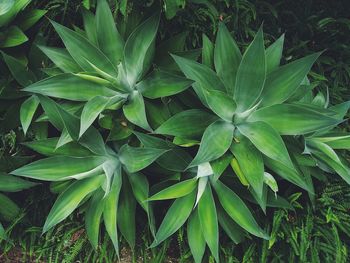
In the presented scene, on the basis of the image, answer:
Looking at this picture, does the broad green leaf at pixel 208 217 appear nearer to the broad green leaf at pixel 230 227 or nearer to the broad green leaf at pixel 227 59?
the broad green leaf at pixel 230 227

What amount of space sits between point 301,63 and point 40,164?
0.99 metres

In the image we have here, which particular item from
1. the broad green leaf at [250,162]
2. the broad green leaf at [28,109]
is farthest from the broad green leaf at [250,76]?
the broad green leaf at [28,109]

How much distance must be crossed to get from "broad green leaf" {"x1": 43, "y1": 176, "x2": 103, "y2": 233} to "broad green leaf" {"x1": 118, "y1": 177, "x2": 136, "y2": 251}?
0.13m

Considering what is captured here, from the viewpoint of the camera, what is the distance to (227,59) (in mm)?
1595

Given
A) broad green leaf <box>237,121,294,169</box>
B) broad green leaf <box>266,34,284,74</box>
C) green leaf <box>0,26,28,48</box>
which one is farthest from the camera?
green leaf <box>0,26,28,48</box>

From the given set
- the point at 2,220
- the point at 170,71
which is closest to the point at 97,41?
the point at 170,71

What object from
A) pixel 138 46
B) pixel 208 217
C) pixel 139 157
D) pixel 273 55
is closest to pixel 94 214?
pixel 139 157

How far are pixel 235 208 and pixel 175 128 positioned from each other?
0.37 metres

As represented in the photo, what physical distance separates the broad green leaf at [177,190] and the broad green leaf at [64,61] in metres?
→ 0.58

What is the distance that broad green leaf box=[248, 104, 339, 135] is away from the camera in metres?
1.43

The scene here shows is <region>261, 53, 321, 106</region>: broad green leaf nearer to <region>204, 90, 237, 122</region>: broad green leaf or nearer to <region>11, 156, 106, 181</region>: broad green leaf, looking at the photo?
<region>204, 90, 237, 122</region>: broad green leaf

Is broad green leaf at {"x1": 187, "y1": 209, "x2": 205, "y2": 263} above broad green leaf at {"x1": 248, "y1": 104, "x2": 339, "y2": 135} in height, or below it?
below

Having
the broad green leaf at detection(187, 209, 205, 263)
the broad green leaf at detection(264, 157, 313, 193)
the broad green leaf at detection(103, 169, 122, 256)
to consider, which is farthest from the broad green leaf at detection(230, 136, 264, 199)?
the broad green leaf at detection(103, 169, 122, 256)

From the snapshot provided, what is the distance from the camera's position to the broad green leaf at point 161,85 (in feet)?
5.09
